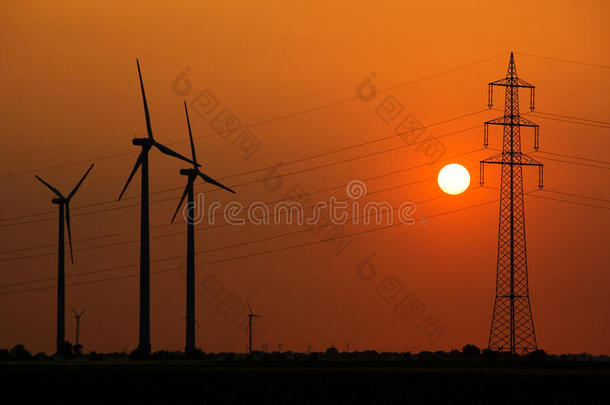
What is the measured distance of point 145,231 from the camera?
542 ft

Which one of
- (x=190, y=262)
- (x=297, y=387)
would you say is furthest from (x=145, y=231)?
(x=297, y=387)

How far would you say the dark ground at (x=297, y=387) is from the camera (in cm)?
8900

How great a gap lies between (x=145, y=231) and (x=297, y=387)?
222 feet

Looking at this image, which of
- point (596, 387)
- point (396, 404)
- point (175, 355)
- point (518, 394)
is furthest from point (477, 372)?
point (175, 355)

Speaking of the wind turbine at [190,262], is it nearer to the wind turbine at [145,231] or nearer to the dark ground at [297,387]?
the wind turbine at [145,231]

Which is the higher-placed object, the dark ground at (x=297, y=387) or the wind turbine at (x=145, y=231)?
the wind turbine at (x=145, y=231)

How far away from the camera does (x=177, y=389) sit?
3949 inches

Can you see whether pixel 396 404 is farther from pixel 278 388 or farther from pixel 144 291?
pixel 144 291

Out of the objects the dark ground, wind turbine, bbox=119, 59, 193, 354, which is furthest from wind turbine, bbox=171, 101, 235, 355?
the dark ground

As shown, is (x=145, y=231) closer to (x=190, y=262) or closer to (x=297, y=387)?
(x=190, y=262)

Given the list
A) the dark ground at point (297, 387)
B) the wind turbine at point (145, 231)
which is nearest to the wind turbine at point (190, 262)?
the wind turbine at point (145, 231)

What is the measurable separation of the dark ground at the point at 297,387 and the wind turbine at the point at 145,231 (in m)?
28.2

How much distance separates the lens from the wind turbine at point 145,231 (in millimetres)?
163875

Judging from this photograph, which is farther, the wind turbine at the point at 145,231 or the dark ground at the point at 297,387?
the wind turbine at the point at 145,231
